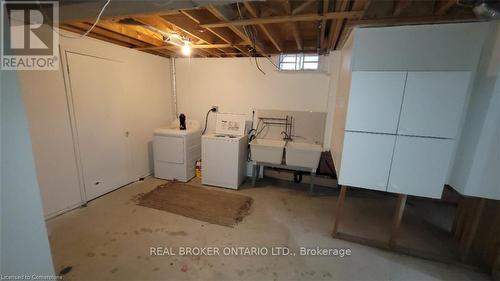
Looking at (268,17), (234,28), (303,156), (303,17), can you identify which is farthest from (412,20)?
(303,156)

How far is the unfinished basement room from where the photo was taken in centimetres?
171

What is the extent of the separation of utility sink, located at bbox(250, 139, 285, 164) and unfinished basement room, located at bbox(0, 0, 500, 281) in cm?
2

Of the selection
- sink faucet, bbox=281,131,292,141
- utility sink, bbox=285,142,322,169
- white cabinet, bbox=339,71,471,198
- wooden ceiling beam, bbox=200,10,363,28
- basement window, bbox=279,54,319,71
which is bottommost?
utility sink, bbox=285,142,322,169

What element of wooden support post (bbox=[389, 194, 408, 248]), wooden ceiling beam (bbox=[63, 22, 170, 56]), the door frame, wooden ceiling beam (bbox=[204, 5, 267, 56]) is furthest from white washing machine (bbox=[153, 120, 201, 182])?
wooden support post (bbox=[389, 194, 408, 248])

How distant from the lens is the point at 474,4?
1473mm

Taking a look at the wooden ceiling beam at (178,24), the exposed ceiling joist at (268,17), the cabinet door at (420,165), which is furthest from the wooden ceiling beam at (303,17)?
the cabinet door at (420,165)

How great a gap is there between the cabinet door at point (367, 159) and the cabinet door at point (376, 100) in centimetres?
9

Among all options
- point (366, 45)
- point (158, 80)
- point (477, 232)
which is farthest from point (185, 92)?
point (477, 232)

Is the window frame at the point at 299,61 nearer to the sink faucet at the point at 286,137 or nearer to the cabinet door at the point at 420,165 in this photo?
the sink faucet at the point at 286,137

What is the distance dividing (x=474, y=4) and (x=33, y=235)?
3.15 meters

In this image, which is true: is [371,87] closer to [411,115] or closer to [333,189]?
[411,115]

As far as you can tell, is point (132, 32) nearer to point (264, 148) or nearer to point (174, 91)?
point (174, 91)

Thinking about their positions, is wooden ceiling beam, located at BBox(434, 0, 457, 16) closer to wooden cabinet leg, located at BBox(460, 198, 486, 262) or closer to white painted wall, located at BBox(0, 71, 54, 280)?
wooden cabinet leg, located at BBox(460, 198, 486, 262)

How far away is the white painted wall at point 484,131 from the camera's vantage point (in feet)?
5.70
